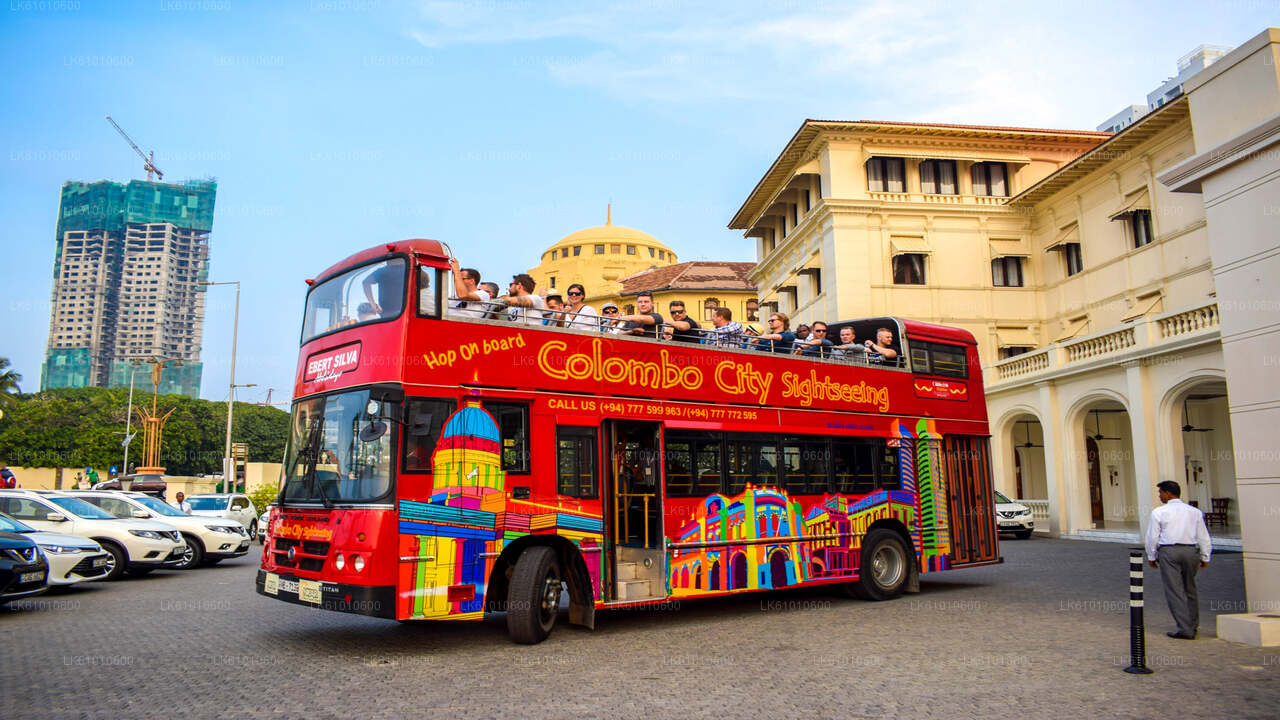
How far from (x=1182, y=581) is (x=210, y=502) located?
23543 millimetres

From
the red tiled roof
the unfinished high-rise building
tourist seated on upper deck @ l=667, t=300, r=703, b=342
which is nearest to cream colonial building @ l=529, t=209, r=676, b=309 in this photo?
the red tiled roof

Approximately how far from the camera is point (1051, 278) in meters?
33.1

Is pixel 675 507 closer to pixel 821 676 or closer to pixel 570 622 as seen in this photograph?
pixel 570 622

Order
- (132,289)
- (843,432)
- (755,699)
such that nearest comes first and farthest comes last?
(755,699) → (843,432) → (132,289)

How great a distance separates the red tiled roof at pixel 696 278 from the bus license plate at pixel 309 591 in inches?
2365

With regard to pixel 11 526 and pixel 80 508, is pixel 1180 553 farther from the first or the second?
pixel 80 508

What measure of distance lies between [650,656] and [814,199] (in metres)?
29.3

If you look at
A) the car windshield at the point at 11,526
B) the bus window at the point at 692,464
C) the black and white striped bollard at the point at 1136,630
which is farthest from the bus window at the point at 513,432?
the car windshield at the point at 11,526

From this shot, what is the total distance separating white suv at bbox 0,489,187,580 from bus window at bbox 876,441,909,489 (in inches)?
470

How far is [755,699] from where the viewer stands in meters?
6.47

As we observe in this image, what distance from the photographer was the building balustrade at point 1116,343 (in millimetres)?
20000

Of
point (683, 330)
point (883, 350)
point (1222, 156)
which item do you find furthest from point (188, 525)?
point (1222, 156)

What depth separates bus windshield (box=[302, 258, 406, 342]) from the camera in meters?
8.30

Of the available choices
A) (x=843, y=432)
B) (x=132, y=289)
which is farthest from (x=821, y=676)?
(x=132, y=289)
